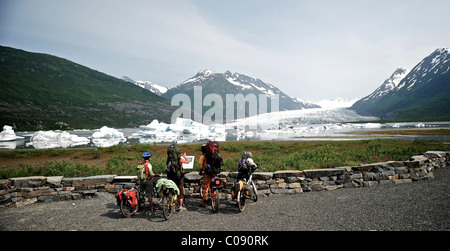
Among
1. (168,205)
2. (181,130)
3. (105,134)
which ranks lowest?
(168,205)

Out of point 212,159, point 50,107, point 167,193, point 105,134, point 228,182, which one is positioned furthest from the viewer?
point 50,107

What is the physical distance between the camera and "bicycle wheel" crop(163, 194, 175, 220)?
705 centimetres

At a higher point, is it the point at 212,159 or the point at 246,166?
the point at 212,159

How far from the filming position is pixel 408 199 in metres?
7.84

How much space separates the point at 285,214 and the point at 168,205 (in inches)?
149

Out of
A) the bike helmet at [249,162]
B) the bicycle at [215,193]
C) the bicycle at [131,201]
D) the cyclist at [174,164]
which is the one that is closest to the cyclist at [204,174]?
the bicycle at [215,193]

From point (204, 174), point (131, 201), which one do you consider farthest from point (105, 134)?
point (204, 174)

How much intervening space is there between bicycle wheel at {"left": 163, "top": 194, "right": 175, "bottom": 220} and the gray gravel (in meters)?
0.19

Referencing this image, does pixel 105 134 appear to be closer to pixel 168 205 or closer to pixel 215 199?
pixel 168 205

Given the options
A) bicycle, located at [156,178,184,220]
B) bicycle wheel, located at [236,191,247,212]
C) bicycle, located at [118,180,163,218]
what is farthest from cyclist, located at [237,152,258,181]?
bicycle, located at [118,180,163,218]

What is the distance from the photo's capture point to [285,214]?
7.20m

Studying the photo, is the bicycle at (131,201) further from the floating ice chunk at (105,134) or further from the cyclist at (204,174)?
the floating ice chunk at (105,134)

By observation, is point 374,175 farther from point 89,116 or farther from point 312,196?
point 89,116

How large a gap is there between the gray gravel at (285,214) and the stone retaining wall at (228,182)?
46 cm
